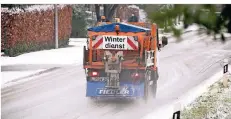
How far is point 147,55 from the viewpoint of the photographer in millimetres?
7480

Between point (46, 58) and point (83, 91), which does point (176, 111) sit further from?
point (46, 58)

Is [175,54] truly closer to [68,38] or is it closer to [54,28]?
[68,38]

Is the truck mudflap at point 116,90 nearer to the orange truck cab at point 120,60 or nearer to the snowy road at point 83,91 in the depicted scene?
the orange truck cab at point 120,60

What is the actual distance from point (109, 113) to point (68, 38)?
88.7 inches

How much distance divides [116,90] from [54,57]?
162 centimetres

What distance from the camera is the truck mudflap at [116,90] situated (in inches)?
297

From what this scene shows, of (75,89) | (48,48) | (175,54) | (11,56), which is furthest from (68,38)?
(175,54)

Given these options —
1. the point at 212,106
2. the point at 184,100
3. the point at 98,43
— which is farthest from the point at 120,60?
the point at 212,106

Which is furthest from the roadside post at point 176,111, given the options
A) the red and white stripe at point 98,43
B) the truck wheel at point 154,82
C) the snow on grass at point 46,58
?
the snow on grass at point 46,58

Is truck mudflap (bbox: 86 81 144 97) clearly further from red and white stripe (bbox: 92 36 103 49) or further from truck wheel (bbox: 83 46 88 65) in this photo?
red and white stripe (bbox: 92 36 103 49)

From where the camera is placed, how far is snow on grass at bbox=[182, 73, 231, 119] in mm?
7523

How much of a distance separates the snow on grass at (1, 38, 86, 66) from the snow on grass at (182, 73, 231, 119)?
1.88 metres

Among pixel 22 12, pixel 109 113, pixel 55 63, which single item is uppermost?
pixel 22 12

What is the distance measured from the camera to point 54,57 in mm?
8672
